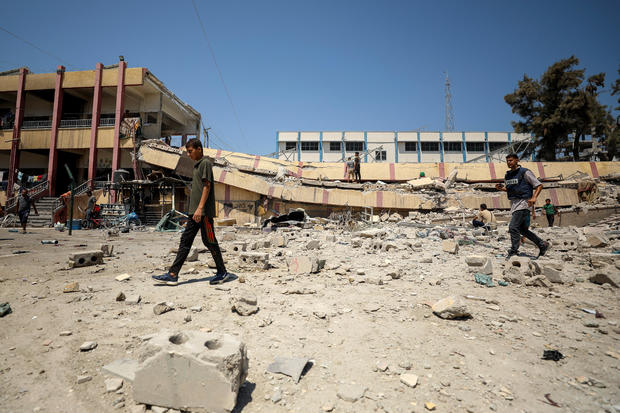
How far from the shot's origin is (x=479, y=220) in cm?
783

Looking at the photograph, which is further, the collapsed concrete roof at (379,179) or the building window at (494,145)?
the building window at (494,145)

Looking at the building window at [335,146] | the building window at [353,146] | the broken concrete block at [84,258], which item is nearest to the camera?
the broken concrete block at [84,258]

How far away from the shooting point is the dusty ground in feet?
4.21

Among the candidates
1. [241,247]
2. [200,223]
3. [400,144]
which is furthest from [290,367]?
[400,144]

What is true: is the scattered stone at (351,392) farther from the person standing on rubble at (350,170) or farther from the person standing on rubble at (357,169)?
the person standing on rubble at (350,170)

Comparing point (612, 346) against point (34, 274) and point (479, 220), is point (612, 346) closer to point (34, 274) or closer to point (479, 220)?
point (34, 274)

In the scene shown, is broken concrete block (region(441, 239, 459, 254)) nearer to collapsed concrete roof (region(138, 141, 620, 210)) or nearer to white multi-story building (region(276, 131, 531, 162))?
collapsed concrete roof (region(138, 141, 620, 210))

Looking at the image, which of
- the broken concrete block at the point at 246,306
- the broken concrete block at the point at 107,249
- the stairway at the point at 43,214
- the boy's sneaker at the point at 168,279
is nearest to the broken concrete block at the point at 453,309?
the broken concrete block at the point at 246,306

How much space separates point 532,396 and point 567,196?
1504 centimetres

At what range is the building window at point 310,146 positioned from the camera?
31562 mm

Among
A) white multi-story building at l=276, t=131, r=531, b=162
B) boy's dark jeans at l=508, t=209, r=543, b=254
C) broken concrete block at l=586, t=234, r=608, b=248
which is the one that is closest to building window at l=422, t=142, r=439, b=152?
white multi-story building at l=276, t=131, r=531, b=162

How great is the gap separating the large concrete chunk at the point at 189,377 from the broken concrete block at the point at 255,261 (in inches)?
99.4

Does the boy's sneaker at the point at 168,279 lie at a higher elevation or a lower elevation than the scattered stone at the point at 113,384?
higher

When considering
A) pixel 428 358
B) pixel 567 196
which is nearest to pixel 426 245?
pixel 428 358
